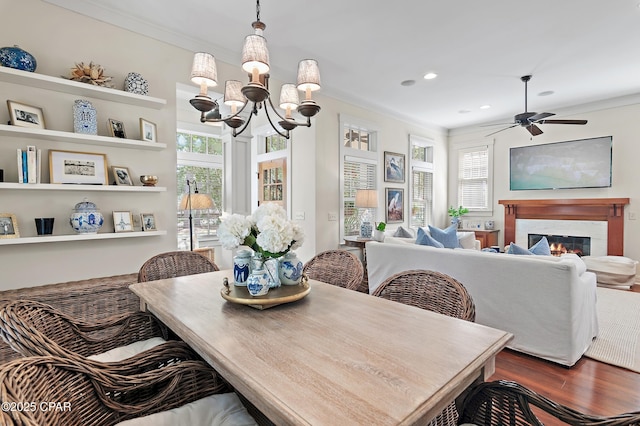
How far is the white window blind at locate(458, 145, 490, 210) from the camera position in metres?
6.62

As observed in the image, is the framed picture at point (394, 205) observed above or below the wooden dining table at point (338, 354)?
above

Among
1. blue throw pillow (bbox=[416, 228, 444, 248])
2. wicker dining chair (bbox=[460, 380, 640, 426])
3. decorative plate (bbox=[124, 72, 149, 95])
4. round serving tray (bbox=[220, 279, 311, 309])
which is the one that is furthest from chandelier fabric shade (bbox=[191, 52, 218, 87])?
blue throw pillow (bbox=[416, 228, 444, 248])

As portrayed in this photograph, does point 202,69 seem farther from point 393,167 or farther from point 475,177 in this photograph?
point 475,177

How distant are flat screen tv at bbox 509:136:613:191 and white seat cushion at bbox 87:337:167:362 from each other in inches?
254

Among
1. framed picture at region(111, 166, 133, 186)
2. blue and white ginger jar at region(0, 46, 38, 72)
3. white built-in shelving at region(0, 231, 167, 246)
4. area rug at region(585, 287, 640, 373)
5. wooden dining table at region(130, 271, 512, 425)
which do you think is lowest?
area rug at region(585, 287, 640, 373)

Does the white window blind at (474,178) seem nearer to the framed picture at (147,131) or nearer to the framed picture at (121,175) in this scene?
the framed picture at (147,131)

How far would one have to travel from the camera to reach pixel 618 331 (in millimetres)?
3025

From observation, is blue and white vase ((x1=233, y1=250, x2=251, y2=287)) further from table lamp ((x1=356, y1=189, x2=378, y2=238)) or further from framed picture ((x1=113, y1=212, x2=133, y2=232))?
table lamp ((x1=356, y1=189, x2=378, y2=238))

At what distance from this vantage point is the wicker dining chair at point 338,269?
2027 mm

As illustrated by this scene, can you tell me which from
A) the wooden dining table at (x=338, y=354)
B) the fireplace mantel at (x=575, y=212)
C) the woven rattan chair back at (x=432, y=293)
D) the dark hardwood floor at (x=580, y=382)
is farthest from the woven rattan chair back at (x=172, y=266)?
the fireplace mantel at (x=575, y=212)

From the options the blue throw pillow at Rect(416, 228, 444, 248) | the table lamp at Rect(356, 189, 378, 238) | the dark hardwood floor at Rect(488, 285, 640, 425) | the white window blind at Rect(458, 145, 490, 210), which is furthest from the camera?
the white window blind at Rect(458, 145, 490, 210)

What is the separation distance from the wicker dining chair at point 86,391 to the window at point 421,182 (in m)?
5.57

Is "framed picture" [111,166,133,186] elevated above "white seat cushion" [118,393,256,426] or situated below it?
above

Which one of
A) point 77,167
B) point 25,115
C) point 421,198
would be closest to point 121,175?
point 77,167
